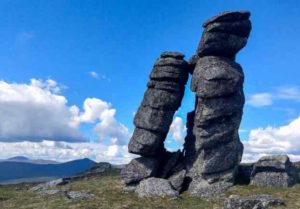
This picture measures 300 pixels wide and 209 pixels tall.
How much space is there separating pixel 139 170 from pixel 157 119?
904 cm

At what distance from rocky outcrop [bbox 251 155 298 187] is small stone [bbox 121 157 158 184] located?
53.4ft

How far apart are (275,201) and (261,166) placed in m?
15.9

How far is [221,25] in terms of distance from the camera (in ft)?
216

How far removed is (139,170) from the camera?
2687 inches

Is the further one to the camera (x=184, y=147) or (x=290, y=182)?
(x=184, y=147)

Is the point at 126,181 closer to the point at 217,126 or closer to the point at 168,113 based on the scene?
the point at 168,113

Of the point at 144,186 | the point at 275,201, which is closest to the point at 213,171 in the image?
the point at 144,186

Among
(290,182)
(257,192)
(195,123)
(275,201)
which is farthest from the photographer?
(195,123)

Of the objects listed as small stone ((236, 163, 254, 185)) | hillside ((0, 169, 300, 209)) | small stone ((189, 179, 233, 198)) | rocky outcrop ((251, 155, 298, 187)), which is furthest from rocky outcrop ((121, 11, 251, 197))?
rocky outcrop ((251, 155, 298, 187))

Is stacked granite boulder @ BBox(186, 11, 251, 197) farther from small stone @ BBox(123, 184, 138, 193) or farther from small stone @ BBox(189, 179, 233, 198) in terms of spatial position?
small stone @ BBox(123, 184, 138, 193)

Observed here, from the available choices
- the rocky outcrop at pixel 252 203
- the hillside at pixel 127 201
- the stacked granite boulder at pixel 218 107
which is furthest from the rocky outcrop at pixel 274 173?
the rocky outcrop at pixel 252 203

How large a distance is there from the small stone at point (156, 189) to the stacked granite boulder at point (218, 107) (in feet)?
15.3

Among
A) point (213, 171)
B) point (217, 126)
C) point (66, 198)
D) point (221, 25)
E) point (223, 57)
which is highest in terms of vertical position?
point (221, 25)

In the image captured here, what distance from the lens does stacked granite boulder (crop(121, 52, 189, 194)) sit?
67.9 meters
